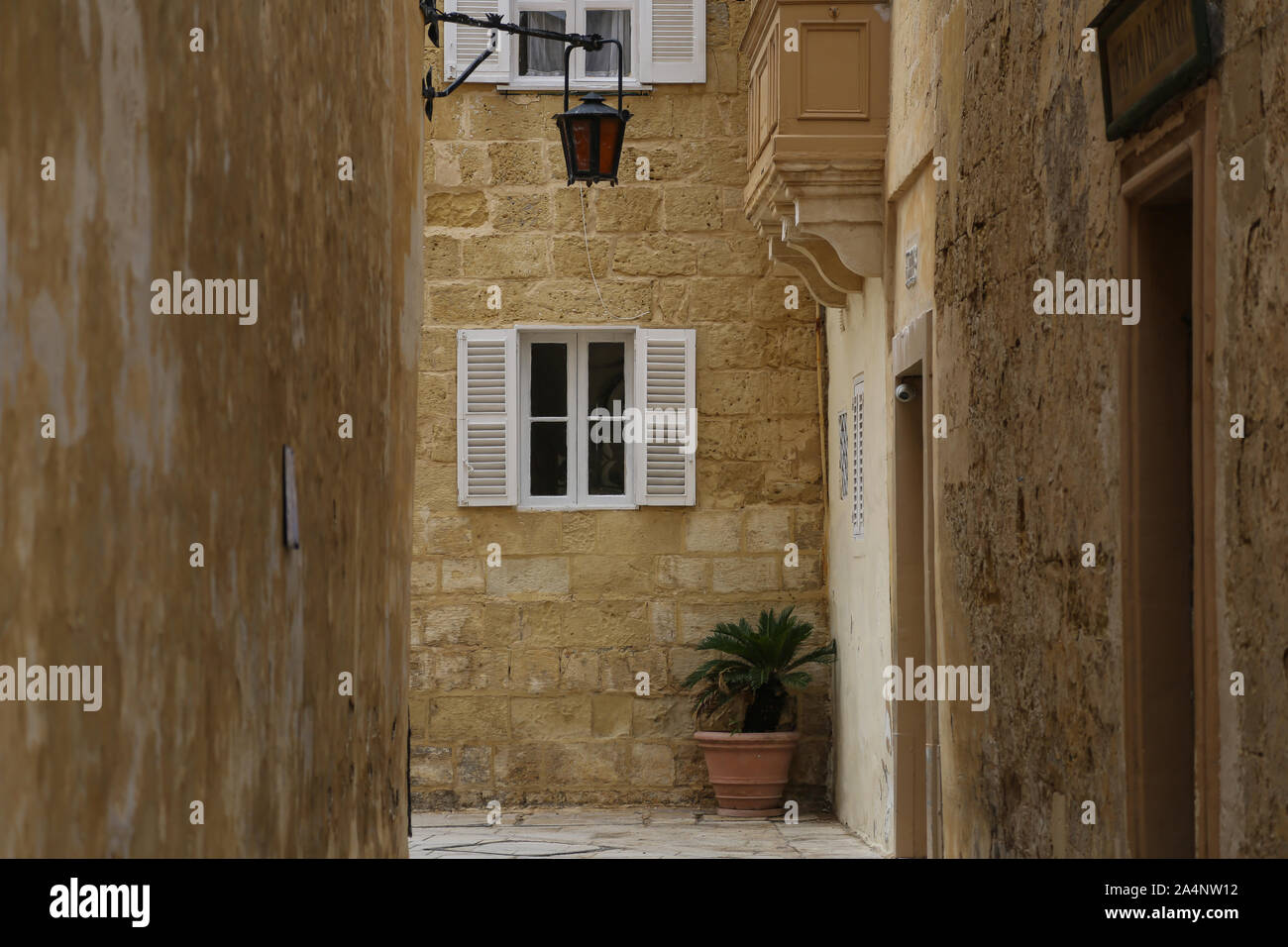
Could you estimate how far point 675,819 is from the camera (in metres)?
12.2

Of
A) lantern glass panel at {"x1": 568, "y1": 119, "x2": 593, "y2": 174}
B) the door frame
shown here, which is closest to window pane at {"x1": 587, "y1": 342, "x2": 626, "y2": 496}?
lantern glass panel at {"x1": 568, "y1": 119, "x2": 593, "y2": 174}

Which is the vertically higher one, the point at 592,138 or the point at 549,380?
the point at 592,138

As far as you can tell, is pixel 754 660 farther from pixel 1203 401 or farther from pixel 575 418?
pixel 1203 401

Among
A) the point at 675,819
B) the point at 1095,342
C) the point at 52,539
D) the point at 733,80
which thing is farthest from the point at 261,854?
the point at 733,80

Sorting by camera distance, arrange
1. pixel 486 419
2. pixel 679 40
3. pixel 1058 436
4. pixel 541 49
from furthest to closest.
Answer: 1. pixel 541 49
2. pixel 679 40
3. pixel 486 419
4. pixel 1058 436

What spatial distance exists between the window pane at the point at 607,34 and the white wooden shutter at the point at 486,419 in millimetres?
2095

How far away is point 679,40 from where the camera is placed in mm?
13164

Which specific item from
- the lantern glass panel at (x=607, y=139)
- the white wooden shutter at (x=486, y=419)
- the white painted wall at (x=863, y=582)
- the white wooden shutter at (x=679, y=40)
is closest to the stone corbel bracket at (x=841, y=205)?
the white painted wall at (x=863, y=582)

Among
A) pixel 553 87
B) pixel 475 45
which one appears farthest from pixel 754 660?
pixel 475 45

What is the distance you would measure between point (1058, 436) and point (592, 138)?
6.30 meters

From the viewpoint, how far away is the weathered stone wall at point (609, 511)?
12875 mm

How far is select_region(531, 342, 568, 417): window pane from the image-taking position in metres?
13.3

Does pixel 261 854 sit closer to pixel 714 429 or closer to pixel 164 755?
pixel 164 755

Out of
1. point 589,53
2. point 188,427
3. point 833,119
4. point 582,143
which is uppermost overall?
point 589,53
